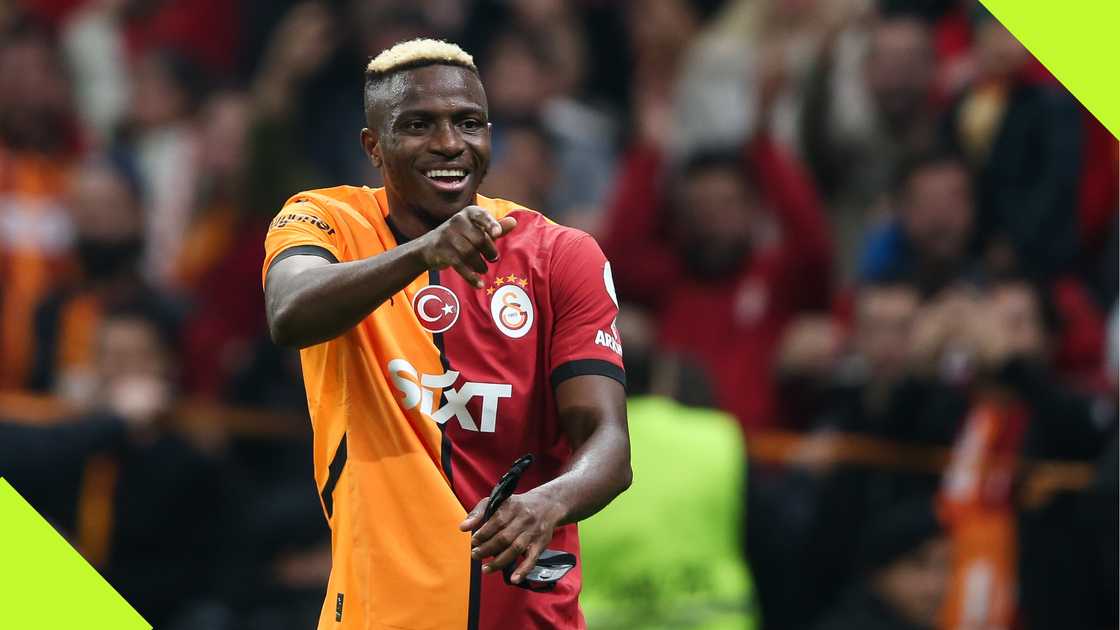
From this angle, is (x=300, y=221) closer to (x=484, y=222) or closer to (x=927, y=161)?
(x=484, y=222)

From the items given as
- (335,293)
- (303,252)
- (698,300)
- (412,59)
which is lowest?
(335,293)

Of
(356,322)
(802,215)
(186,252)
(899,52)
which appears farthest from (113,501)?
(356,322)

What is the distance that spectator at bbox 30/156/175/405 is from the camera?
384 inches

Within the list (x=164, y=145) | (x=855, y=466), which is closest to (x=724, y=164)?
(x=855, y=466)

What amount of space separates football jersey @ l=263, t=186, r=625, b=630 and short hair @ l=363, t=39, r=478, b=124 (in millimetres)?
339

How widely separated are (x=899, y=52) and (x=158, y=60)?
5085 mm

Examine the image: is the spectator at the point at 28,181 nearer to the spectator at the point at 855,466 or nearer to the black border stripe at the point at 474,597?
the spectator at the point at 855,466

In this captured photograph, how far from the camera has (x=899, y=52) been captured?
368 inches

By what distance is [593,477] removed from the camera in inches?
159

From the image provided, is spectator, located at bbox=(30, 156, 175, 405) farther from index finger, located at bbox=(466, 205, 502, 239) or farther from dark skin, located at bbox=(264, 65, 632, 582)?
index finger, located at bbox=(466, 205, 502, 239)

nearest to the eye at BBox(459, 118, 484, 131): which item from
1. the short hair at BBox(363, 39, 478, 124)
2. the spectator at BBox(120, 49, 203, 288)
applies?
the short hair at BBox(363, 39, 478, 124)

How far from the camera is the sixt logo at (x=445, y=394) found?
14.0ft

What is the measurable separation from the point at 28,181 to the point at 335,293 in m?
7.33

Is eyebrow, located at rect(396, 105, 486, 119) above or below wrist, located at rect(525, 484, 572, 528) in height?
above
